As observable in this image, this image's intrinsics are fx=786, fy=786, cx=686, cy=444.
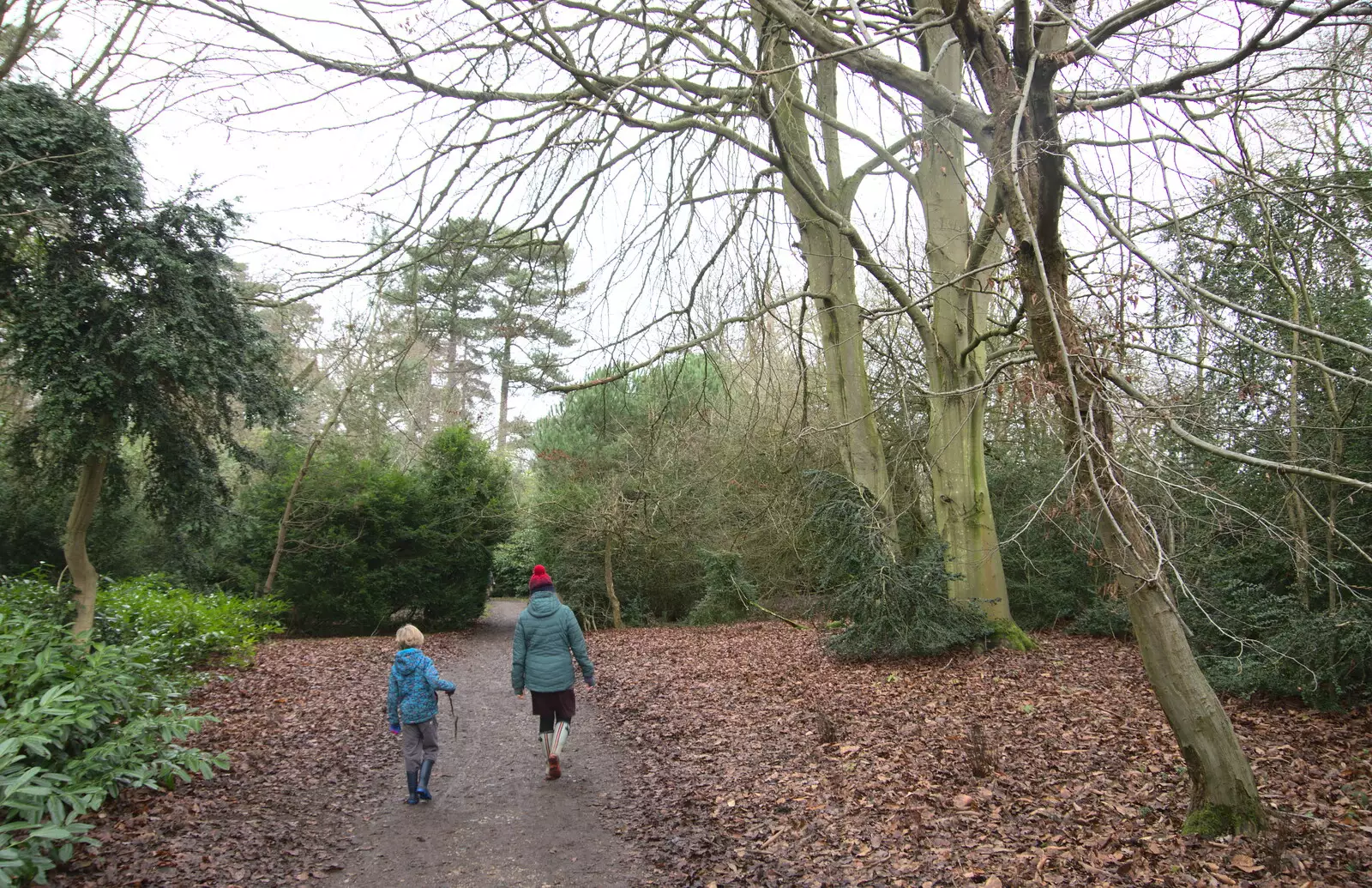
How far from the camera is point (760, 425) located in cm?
1559

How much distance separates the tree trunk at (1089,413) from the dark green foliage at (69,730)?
17.5 ft

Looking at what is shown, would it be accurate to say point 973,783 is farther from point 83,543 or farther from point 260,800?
point 83,543

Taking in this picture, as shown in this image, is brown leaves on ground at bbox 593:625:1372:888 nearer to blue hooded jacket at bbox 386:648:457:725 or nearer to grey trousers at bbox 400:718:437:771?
grey trousers at bbox 400:718:437:771

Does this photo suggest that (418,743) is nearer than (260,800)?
No

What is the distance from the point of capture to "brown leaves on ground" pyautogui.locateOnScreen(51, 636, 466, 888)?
4.32 m

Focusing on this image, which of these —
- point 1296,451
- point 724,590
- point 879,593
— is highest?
point 1296,451

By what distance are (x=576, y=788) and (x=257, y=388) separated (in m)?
6.29

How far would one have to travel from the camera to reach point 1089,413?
3555mm

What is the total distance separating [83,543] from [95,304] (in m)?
2.44

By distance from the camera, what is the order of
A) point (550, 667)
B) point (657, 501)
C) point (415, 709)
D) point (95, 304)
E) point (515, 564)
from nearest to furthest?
1. point (415, 709)
2. point (550, 667)
3. point (95, 304)
4. point (657, 501)
5. point (515, 564)

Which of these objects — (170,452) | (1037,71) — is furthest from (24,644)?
(1037,71)

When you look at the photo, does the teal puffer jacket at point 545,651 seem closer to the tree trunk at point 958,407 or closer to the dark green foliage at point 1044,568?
the tree trunk at point 958,407

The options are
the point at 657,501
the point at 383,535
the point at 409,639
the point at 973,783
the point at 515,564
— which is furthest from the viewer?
the point at 515,564

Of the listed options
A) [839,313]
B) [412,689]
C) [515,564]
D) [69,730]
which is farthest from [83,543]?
[515,564]
